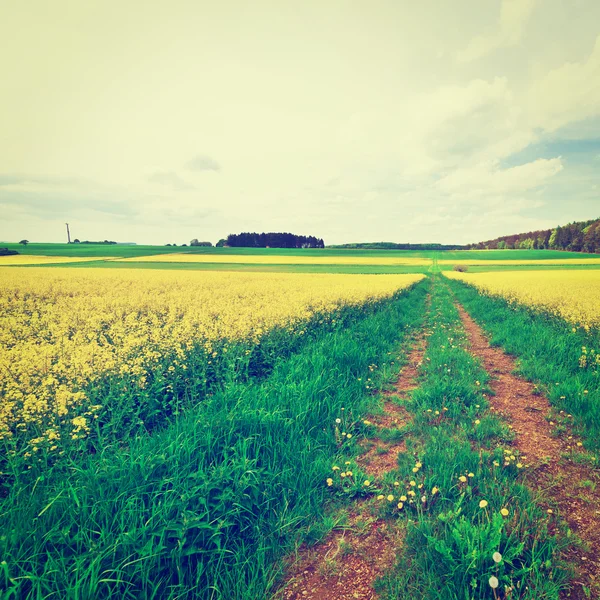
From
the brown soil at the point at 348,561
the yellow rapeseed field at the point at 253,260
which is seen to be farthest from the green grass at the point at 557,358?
the yellow rapeseed field at the point at 253,260

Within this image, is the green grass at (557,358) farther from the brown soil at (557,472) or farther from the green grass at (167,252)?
the green grass at (167,252)

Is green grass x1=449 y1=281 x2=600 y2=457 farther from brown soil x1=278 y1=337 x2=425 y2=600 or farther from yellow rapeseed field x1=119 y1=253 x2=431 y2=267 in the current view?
yellow rapeseed field x1=119 y1=253 x2=431 y2=267

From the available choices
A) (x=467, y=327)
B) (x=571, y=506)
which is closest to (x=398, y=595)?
(x=571, y=506)

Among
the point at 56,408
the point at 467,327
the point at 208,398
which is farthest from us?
the point at 467,327

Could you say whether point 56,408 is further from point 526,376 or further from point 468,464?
point 526,376

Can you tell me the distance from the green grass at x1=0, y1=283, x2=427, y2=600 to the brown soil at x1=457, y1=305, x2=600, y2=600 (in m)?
1.94

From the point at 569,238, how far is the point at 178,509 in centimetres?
11465

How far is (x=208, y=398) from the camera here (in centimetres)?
449

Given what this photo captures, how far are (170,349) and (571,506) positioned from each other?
17.0ft

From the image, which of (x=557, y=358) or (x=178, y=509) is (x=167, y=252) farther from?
(x=178, y=509)

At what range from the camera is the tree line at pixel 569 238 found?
76.6m

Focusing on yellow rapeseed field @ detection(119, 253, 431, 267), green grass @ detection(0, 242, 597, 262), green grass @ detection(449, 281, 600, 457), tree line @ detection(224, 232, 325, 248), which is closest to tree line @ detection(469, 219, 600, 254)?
green grass @ detection(0, 242, 597, 262)

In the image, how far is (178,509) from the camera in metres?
2.46

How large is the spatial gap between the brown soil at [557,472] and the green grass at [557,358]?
0.23 meters
